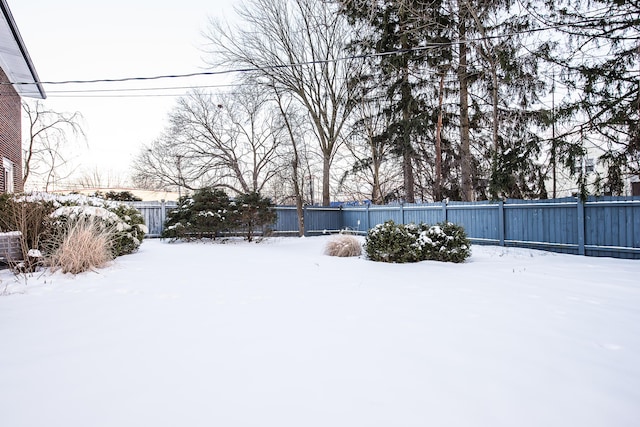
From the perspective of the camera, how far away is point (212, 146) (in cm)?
1888

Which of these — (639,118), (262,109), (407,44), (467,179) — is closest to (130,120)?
(262,109)

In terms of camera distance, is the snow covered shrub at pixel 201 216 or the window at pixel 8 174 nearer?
the window at pixel 8 174

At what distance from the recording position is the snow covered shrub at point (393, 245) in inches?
243

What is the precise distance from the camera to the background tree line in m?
7.32

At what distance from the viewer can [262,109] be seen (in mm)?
19266

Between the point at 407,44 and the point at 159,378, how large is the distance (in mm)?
11852

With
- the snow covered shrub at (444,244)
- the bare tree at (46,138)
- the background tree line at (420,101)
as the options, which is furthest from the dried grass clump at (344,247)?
the bare tree at (46,138)

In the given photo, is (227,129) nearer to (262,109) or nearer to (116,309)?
(262,109)

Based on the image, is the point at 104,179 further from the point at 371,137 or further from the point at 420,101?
the point at 420,101

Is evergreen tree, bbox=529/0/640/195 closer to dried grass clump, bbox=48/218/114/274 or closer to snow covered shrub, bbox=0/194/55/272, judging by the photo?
dried grass clump, bbox=48/218/114/274

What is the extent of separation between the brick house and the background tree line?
605 centimetres

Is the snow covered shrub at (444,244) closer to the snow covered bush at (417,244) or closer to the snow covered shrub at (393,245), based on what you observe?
the snow covered bush at (417,244)

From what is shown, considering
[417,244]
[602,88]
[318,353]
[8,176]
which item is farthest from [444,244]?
[8,176]

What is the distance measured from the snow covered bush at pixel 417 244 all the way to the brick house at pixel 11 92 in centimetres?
813
